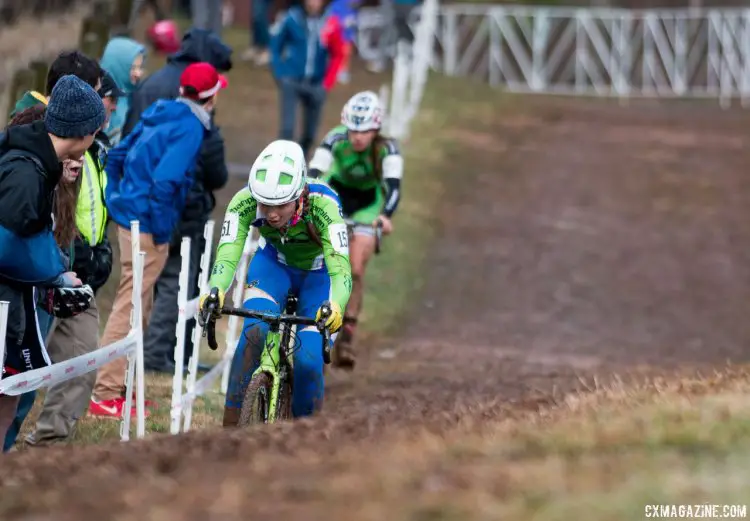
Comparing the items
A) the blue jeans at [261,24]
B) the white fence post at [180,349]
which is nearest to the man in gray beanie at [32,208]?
the white fence post at [180,349]

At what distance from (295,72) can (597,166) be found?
7.89m

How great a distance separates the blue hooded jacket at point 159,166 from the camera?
34.4 feet

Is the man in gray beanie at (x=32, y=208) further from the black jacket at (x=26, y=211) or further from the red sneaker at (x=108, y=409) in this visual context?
the red sneaker at (x=108, y=409)

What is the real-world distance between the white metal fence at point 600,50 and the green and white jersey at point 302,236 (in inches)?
1071

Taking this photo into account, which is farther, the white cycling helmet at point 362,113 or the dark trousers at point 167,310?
the white cycling helmet at point 362,113

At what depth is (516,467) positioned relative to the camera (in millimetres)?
6426

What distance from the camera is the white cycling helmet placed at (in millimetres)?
12344

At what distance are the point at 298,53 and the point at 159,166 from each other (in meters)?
9.25

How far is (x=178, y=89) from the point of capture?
38.1ft

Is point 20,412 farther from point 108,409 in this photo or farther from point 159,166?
point 159,166

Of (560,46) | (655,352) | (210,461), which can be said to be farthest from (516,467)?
(560,46)

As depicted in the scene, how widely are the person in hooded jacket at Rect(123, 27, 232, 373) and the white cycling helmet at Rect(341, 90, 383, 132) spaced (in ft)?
3.60

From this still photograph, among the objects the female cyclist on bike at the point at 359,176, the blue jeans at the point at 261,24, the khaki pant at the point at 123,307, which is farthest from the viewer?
the blue jeans at the point at 261,24

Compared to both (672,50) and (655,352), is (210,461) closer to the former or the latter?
(655,352)
